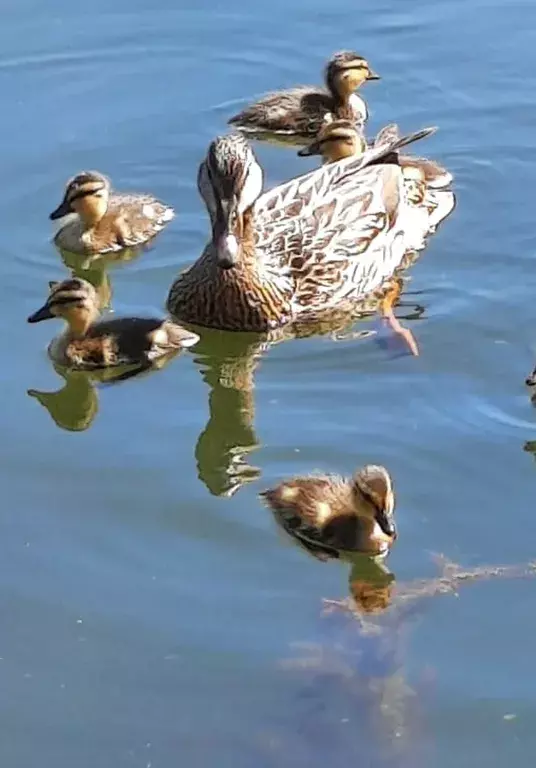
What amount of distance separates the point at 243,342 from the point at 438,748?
2.46 metres

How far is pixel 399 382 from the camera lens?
5.93m

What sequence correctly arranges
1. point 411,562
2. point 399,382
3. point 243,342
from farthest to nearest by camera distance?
point 243,342 < point 399,382 < point 411,562

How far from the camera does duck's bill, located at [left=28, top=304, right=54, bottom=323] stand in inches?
244

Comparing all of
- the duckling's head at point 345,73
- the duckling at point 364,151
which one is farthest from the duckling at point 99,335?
the duckling's head at point 345,73

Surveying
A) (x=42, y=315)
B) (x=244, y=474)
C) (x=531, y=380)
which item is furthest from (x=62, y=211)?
(x=531, y=380)

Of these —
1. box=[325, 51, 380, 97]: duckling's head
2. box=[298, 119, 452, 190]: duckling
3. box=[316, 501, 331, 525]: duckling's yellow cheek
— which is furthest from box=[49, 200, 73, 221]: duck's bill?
box=[316, 501, 331, 525]: duckling's yellow cheek

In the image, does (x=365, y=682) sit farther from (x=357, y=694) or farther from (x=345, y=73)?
(x=345, y=73)

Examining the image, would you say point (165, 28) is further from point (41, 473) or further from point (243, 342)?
point (41, 473)

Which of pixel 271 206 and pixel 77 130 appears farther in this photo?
pixel 77 130

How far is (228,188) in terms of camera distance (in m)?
6.19

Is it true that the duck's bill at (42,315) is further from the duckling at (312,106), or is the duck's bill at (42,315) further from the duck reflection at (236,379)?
the duckling at (312,106)

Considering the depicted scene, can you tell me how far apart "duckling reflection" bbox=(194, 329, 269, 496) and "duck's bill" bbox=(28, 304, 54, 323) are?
0.55 m

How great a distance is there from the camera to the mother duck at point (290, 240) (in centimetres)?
625

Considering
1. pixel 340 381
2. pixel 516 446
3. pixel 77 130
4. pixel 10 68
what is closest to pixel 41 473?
pixel 340 381
